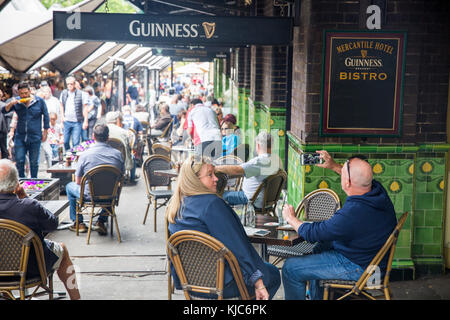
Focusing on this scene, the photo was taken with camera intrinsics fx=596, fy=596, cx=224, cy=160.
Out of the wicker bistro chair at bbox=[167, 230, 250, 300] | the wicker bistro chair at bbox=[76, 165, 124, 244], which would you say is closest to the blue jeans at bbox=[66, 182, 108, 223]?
the wicker bistro chair at bbox=[76, 165, 124, 244]

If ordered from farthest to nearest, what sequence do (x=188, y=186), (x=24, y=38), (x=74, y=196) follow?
(x=24, y=38) < (x=74, y=196) < (x=188, y=186)

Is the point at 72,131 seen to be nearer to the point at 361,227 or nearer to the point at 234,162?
the point at 234,162

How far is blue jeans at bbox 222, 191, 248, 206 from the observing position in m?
7.28

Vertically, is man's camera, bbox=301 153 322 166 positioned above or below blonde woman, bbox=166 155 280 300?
above

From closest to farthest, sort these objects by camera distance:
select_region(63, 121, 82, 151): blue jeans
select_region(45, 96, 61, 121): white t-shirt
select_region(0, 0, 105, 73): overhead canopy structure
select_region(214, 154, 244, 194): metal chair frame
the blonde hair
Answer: the blonde hair < select_region(214, 154, 244, 194): metal chair frame < select_region(0, 0, 105, 73): overhead canopy structure < select_region(45, 96, 61, 121): white t-shirt < select_region(63, 121, 82, 151): blue jeans

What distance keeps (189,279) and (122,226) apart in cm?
432

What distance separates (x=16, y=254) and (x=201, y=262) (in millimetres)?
1402

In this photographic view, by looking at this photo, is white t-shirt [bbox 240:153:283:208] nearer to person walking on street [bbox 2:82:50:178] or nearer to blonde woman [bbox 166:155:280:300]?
blonde woman [bbox 166:155:280:300]

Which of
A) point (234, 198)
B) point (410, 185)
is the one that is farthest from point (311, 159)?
point (234, 198)

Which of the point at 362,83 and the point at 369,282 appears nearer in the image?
the point at 369,282

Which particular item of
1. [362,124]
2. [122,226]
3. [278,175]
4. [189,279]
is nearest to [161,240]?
[122,226]

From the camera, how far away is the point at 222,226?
3914 millimetres

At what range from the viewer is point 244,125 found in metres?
14.1

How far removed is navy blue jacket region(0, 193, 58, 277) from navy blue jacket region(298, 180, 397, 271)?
6.26 ft
